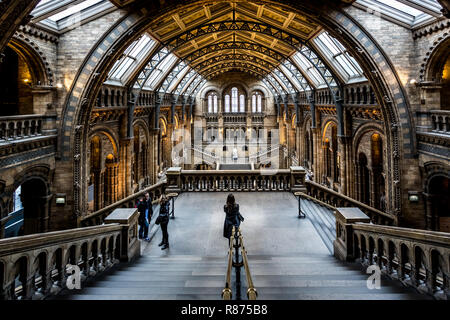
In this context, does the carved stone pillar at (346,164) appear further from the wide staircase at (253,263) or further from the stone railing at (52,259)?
the stone railing at (52,259)

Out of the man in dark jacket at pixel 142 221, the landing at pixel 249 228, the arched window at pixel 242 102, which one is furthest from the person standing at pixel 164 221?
the arched window at pixel 242 102

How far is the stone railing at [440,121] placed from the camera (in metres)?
10.9

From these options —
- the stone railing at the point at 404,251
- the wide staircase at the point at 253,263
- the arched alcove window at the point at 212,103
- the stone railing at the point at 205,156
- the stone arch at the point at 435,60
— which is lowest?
the wide staircase at the point at 253,263

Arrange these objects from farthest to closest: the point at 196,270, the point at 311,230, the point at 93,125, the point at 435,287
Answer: the point at 93,125 → the point at 311,230 → the point at 196,270 → the point at 435,287

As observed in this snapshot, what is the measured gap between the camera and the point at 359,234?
22.2 feet

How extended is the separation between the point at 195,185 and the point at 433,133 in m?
8.59

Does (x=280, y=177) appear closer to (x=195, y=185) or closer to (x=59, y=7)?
(x=195, y=185)

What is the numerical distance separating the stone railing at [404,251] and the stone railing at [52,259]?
472 cm

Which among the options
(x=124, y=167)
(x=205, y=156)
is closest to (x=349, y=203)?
(x=124, y=167)

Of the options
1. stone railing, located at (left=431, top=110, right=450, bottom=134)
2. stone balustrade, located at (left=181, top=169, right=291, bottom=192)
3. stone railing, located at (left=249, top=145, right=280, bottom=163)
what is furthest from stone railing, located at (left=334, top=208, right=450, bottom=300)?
stone railing, located at (left=249, top=145, right=280, bottom=163)

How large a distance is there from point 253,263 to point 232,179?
663 centimetres
